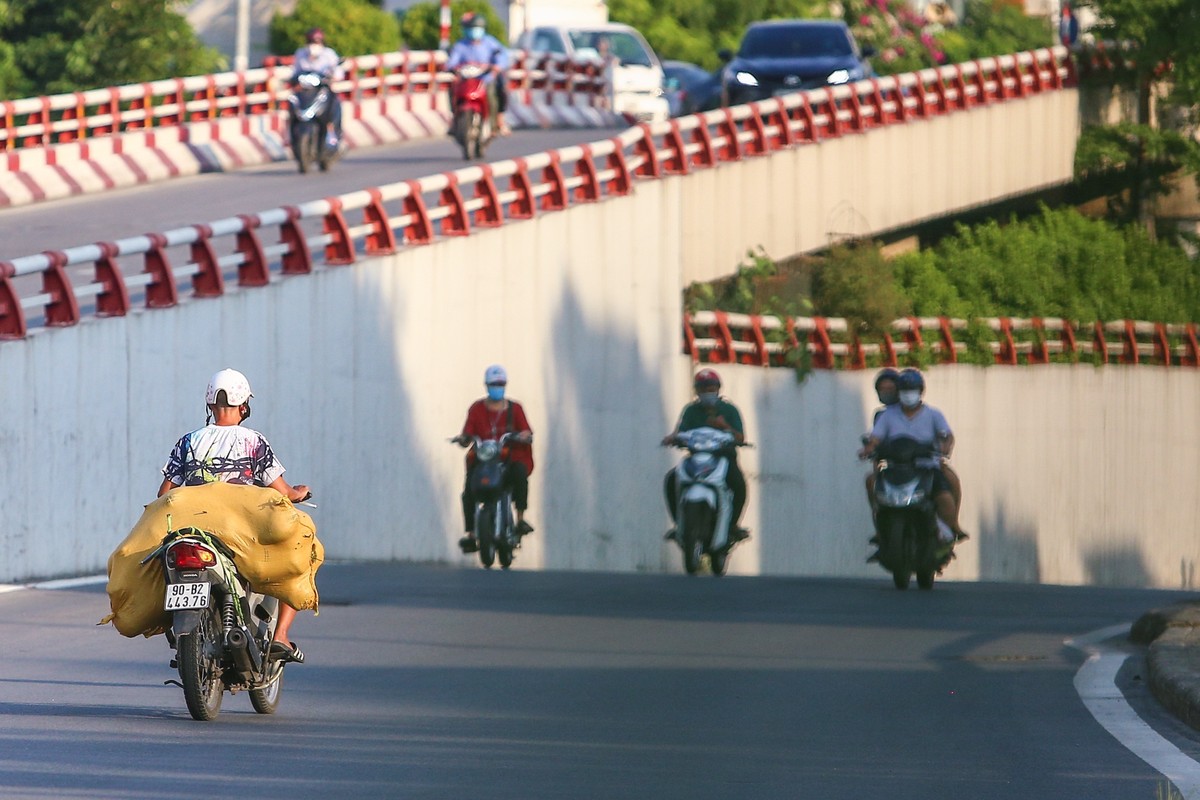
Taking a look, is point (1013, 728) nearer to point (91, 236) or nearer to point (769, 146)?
point (91, 236)

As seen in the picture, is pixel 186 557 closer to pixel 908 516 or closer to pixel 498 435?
pixel 908 516

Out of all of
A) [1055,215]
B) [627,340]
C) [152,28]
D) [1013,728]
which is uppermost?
[152,28]

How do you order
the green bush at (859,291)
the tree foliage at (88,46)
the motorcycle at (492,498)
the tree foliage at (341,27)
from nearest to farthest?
the motorcycle at (492,498) → the green bush at (859,291) → the tree foliage at (88,46) → the tree foliage at (341,27)

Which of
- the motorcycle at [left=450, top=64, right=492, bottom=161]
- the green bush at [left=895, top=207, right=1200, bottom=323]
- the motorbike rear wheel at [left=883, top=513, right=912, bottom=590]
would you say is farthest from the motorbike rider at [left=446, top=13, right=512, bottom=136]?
the motorbike rear wheel at [left=883, top=513, right=912, bottom=590]

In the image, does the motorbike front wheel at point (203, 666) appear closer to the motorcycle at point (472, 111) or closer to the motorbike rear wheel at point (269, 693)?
the motorbike rear wheel at point (269, 693)

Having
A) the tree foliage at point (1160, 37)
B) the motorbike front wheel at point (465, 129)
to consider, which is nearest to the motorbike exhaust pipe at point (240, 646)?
the motorbike front wheel at point (465, 129)

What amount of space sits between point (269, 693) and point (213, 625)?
0.55 m

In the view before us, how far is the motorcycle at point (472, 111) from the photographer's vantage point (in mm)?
30938

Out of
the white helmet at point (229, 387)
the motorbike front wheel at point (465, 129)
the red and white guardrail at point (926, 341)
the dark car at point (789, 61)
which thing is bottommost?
the white helmet at point (229, 387)

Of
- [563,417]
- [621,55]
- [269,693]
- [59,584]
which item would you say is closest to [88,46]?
[621,55]

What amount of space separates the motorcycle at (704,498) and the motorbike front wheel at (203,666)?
33.5 feet

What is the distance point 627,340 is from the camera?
2731 cm

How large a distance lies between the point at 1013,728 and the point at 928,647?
10.7ft

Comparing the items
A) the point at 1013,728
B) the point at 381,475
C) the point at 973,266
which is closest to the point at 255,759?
the point at 1013,728
